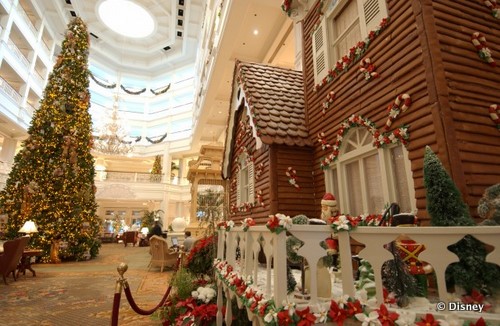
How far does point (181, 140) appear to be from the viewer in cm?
3100

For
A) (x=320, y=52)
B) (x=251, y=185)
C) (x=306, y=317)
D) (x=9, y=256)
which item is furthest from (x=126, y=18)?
(x=306, y=317)

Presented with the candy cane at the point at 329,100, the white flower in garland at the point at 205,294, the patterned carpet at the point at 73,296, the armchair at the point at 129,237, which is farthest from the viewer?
the armchair at the point at 129,237

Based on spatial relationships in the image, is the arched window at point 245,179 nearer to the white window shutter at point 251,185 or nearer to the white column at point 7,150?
the white window shutter at point 251,185

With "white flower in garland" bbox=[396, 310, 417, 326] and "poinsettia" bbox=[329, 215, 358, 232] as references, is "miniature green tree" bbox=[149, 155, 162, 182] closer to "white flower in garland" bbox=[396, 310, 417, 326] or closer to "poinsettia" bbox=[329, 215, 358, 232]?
"poinsettia" bbox=[329, 215, 358, 232]

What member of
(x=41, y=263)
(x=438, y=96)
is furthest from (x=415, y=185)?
(x=41, y=263)

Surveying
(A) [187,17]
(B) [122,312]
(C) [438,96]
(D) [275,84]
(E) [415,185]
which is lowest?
(B) [122,312]

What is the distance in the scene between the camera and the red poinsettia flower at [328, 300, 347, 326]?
179cm

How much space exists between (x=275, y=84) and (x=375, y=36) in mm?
3040

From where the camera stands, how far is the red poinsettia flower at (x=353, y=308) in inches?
71.5

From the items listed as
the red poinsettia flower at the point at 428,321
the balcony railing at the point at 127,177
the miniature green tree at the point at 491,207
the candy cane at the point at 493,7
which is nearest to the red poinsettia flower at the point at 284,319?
the red poinsettia flower at the point at 428,321

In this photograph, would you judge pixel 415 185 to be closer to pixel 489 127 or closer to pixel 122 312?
pixel 489 127

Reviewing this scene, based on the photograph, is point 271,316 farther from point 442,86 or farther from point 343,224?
point 442,86

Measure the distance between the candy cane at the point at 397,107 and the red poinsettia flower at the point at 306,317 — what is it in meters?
2.82

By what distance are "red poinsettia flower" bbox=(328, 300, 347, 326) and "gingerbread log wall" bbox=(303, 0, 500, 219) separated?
6.32ft
